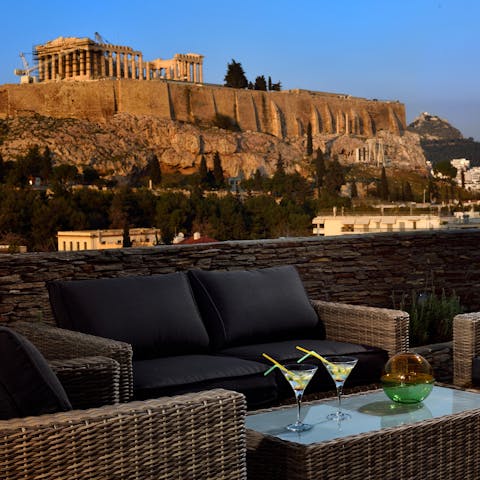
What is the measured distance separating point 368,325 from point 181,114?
5677 cm

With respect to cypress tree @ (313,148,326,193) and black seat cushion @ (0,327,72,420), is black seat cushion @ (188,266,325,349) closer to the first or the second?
black seat cushion @ (0,327,72,420)

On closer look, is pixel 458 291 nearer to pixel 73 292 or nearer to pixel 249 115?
pixel 73 292

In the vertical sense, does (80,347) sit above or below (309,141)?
below

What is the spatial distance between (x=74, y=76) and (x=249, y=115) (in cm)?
1231

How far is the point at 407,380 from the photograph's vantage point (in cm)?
273

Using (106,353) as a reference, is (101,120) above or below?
above

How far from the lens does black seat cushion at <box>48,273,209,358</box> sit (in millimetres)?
3543

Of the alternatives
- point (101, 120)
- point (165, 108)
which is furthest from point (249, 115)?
point (101, 120)

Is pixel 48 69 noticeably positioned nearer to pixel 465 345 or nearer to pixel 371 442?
pixel 465 345

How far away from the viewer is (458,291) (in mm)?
6254

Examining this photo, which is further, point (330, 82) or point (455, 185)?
point (330, 82)

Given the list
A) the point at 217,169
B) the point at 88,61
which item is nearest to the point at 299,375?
the point at 217,169

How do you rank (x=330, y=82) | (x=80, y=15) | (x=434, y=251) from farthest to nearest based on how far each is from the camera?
(x=330, y=82), (x=80, y=15), (x=434, y=251)

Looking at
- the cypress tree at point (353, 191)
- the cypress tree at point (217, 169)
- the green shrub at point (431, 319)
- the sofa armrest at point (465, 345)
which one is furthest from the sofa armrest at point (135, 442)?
the cypress tree at point (217, 169)
